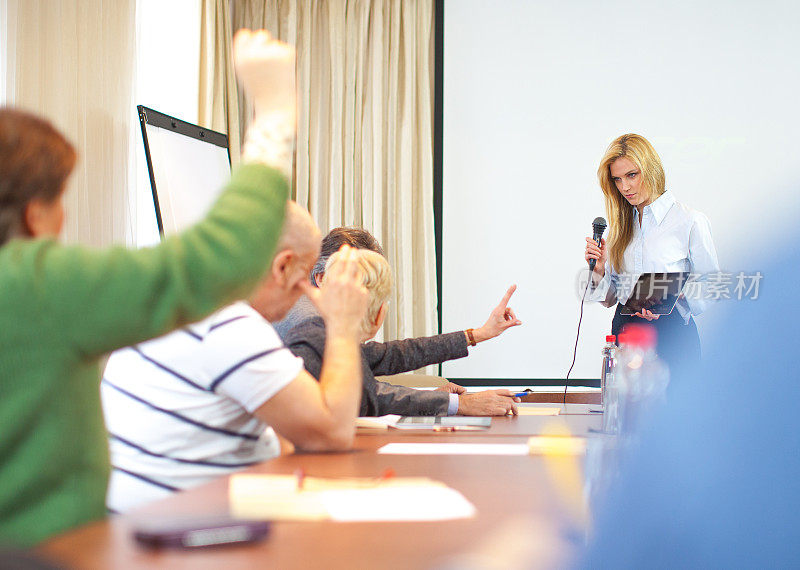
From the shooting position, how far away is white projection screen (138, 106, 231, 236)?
3395 millimetres

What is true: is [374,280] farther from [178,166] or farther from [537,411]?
[178,166]

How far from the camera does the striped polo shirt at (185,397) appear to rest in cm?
131

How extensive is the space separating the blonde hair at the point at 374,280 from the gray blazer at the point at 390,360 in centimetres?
15

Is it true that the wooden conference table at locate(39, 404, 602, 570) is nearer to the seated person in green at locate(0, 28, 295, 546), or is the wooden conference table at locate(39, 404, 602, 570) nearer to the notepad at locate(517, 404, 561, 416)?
the seated person in green at locate(0, 28, 295, 546)

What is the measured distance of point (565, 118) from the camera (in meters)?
4.98

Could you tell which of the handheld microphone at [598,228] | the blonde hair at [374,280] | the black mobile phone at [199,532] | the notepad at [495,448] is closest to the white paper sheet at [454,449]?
the notepad at [495,448]

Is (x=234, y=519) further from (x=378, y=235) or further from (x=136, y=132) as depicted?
(x=378, y=235)

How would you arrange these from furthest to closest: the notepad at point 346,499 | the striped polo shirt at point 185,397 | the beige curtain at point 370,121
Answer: the beige curtain at point 370,121, the striped polo shirt at point 185,397, the notepad at point 346,499

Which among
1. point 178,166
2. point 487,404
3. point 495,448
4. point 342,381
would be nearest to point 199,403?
point 342,381

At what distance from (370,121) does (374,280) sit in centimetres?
309

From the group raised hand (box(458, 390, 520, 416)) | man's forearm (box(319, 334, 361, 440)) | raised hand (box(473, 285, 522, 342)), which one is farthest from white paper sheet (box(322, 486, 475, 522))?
raised hand (box(473, 285, 522, 342))

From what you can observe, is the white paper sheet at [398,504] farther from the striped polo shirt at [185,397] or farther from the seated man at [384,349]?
the seated man at [384,349]

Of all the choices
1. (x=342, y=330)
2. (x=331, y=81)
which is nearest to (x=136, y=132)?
(x=331, y=81)

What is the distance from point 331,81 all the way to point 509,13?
116 cm
